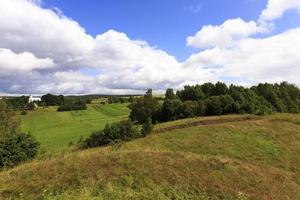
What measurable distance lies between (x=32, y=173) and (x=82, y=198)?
401cm

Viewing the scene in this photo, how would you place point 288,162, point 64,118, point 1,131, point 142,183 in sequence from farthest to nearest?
point 64,118 < point 1,131 < point 288,162 < point 142,183

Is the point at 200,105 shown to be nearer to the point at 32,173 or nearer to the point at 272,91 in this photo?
the point at 272,91

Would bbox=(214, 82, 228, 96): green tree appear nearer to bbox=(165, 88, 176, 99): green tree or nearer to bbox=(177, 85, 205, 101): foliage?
bbox=(177, 85, 205, 101): foliage

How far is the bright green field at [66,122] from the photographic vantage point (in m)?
73.6

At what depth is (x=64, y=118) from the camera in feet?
346

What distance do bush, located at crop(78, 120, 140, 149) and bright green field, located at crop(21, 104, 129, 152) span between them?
20.8 metres

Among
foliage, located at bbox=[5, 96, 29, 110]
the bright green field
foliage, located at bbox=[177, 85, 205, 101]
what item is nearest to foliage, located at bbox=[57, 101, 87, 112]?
the bright green field

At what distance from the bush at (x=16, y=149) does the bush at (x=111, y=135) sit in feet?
48.3

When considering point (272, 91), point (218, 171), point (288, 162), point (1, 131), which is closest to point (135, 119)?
point (1, 131)

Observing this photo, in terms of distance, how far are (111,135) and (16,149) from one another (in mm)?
18805

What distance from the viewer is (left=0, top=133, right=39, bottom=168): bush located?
2586cm

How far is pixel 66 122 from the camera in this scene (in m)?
97.4

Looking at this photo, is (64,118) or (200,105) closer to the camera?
(200,105)

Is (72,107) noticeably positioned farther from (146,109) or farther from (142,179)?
(142,179)
